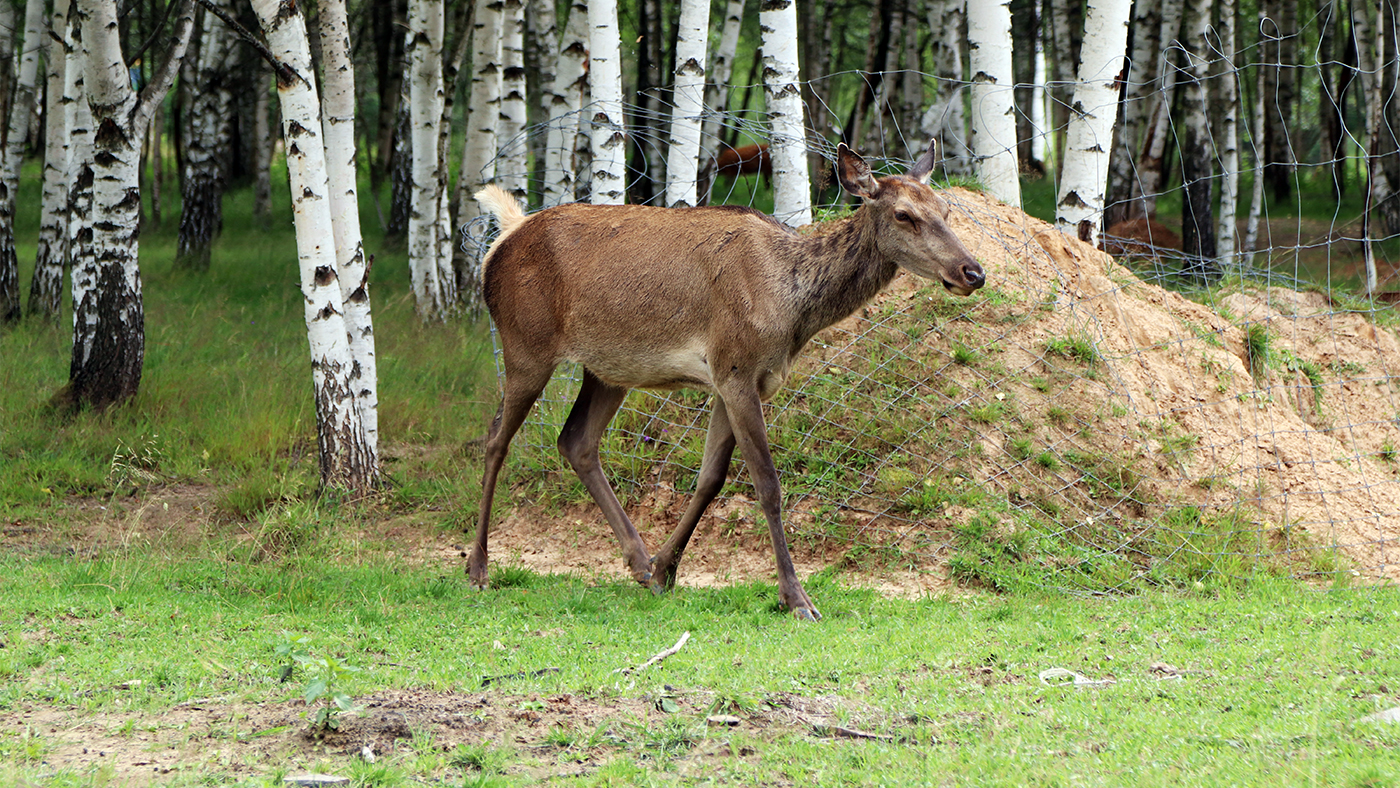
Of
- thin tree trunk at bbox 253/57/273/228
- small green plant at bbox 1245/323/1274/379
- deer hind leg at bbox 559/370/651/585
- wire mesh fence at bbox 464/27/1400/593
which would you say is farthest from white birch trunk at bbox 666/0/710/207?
thin tree trunk at bbox 253/57/273/228

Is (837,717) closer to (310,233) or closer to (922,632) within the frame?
(922,632)

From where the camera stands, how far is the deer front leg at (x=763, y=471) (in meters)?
5.97

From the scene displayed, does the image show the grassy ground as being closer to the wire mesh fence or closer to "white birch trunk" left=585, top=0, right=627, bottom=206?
the wire mesh fence

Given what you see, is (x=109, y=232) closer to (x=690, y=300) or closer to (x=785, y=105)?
(x=785, y=105)

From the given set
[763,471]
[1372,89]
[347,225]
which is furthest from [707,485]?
[1372,89]

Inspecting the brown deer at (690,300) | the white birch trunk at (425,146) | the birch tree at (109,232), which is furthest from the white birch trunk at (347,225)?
the white birch trunk at (425,146)

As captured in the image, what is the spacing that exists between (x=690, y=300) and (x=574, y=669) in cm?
230

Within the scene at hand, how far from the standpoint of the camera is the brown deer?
600 centimetres

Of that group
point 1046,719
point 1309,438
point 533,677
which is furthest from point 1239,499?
point 533,677

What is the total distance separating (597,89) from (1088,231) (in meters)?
3.87

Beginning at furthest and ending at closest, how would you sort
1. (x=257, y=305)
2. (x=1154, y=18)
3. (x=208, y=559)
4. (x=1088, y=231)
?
(x=1154, y=18) < (x=257, y=305) < (x=1088, y=231) < (x=208, y=559)

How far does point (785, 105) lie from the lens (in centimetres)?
897

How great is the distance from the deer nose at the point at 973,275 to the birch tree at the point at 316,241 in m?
4.27

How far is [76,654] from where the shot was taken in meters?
4.90
